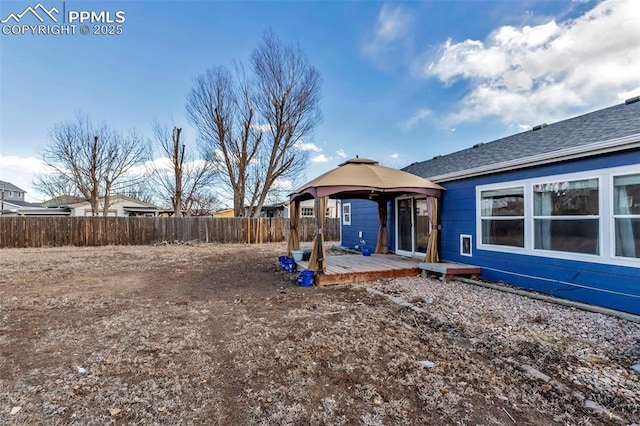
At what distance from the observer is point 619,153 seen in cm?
415

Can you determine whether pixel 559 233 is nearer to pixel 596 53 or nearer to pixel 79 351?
pixel 596 53

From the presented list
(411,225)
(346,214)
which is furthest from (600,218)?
(346,214)

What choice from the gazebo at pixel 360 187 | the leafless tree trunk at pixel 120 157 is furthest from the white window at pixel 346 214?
the leafless tree trunk at pixel 120 157

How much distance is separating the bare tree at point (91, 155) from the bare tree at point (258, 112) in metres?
5.64

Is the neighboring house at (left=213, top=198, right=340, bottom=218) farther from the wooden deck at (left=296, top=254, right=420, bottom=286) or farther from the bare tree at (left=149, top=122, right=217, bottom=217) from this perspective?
the wooden deck at (left=296, top=254, right=420, bottom=286)

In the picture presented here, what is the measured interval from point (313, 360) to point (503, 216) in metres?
4.92

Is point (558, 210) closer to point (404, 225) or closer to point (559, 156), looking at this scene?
point (559, 156)

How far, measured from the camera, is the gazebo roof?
6465 millimetres

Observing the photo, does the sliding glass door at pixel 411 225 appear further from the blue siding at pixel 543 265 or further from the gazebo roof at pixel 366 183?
the gazebo roof at pixel 366 183

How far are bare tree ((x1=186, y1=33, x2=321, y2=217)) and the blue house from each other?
1296 cm

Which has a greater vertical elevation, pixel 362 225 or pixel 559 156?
pixel 559 156

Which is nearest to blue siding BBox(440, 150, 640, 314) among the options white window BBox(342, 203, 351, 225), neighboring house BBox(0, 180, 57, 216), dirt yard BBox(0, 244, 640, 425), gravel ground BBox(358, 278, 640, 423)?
gravel ground BBox(358, 278, 640, 423)

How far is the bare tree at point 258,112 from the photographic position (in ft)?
57.6

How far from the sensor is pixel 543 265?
5.14 metres
